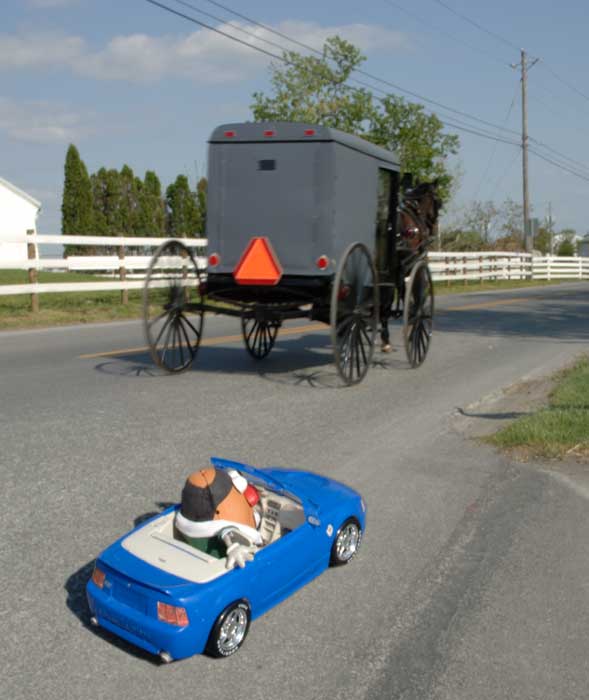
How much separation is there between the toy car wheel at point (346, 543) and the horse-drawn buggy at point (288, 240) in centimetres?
407

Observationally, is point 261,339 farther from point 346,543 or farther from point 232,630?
point 232,630

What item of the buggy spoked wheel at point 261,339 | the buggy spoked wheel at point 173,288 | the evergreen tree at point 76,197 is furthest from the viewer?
the evergreen tree at point 76,197

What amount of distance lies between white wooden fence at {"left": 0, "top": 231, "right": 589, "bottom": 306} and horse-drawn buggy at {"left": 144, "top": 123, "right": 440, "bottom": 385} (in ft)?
12.9

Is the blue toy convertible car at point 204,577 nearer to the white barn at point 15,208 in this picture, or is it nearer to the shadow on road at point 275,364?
the shadow on road at point 275,364

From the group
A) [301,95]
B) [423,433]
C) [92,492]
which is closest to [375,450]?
[423,433]

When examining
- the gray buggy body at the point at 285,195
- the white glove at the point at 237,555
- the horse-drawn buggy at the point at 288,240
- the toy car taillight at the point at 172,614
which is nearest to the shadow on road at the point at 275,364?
the horse-drawn buggy at the point at 288,240

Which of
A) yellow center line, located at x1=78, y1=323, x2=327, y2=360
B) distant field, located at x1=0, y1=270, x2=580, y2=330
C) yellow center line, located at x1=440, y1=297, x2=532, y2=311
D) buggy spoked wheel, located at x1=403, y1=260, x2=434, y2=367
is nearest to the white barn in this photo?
distant field, located at x1=0, y1=270, x2=580, y2=330

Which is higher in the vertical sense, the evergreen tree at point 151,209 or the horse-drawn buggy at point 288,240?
the evergreen tree at point 151,209

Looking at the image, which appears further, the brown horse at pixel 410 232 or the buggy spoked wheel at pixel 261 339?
the buggy spoked wheel at pixel 261 339

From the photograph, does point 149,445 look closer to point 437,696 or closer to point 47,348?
point 437,696

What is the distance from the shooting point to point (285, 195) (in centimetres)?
884

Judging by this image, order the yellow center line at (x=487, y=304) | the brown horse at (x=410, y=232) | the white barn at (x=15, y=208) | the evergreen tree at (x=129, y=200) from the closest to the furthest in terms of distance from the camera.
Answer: the brown horse at (x=410, y=232)
the yellow center line at (x=487, y=304)
the evergreen tree at (x=129, y=200)
the white barn at (x=15, y=208)

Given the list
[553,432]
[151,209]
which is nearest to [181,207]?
[151,209]

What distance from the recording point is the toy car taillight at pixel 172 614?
10.6ft
